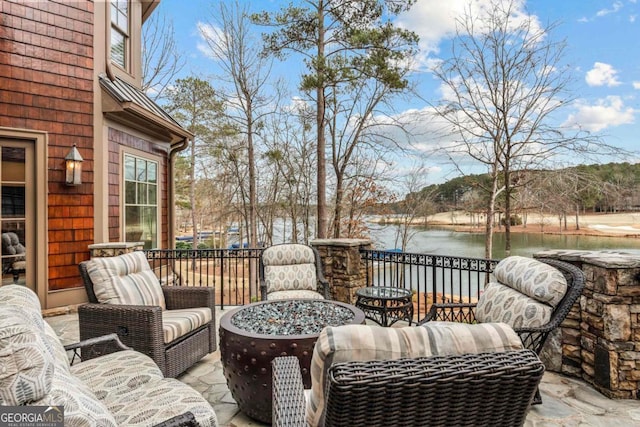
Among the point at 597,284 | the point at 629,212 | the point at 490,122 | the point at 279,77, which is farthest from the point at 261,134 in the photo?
the point at 597,284

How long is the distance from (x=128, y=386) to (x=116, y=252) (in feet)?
11.2

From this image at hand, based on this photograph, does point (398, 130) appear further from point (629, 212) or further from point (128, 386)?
point (128, 386)

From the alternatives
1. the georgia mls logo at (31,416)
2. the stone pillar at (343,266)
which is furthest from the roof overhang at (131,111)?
the georgia mls logo at (31,416)

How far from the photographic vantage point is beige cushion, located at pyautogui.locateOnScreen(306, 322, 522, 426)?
3.33ft

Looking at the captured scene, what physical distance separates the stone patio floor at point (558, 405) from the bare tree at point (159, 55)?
400 inches

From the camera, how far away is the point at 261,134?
1098cm

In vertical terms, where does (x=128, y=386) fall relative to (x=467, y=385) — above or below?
below

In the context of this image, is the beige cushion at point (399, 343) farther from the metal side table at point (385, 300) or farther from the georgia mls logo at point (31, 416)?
the metal side table at point (385, 300)

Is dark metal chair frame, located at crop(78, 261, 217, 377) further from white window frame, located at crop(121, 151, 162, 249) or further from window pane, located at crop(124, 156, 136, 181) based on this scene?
window pane, located at crop(124, 156, 136, 181)

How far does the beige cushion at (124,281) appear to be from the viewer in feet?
9.77

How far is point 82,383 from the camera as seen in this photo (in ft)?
4.94

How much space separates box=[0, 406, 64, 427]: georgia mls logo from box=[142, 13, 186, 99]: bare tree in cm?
1138

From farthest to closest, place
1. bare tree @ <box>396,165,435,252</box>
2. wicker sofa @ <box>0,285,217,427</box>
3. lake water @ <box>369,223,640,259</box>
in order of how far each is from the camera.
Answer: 1. bare tree @ <box>396,165,435,252</box>
2. lake water @ <box>369,223,640,259</box>
3. wicker sofa @ <box>0,285,217,427</box>

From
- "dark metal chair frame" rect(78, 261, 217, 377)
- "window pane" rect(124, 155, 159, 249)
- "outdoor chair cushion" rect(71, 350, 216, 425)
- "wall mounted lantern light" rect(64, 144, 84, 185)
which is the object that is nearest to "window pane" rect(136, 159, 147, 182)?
"window pane" rect(124, 155, 159, 249)
